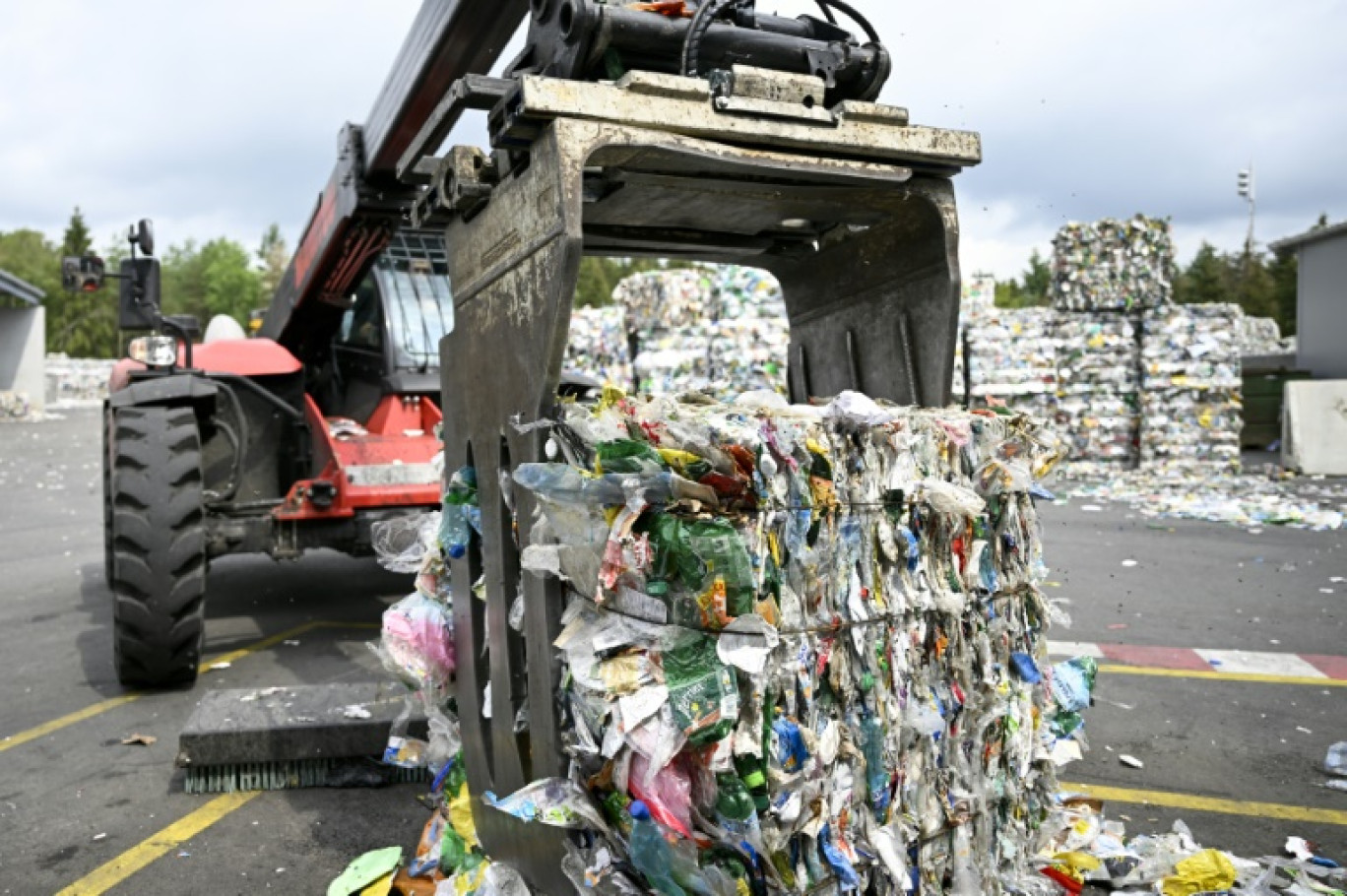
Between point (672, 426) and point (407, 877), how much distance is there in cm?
187

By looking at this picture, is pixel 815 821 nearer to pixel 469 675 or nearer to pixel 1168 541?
pixel 469 675

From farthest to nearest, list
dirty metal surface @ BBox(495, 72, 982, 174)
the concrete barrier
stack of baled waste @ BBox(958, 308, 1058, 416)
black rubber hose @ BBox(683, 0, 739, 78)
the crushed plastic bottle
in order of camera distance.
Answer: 1. stack of baled waste @ BBox(958, 308, 1058, 416)
2. the concrete barrier
3. the crushed plastic bottle
4. black rubber hose @ BBox(683, 0, 739, 78)
5. dirty metal surface @ BBox(495, 72, 982, 174)

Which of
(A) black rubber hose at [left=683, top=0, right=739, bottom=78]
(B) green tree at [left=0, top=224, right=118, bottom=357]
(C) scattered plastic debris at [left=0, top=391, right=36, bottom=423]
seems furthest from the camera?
(B) green tree at [left=0, top=224, right=118, bottom=357]

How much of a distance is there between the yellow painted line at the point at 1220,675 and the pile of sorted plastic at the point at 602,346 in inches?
458

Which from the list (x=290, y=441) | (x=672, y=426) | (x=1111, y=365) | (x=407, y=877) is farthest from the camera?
(x=1111, y=365)

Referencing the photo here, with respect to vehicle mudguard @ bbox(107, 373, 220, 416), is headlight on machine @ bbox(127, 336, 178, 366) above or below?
above

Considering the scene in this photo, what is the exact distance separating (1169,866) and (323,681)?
4267mm

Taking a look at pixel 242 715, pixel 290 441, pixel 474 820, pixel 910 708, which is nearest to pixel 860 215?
pixel 910 708

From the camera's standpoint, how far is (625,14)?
268 centimetres

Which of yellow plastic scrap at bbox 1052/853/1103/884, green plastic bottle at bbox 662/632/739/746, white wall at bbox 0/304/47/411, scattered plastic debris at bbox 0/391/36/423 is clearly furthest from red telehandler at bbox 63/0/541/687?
white wall at bbox 0/304/47/411

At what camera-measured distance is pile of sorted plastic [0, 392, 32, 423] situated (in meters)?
29.3

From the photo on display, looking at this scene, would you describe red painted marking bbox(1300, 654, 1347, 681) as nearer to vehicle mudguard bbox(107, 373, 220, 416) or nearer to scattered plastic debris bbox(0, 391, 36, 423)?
vehicle mudguard bbox(107, 373, 220, 416)

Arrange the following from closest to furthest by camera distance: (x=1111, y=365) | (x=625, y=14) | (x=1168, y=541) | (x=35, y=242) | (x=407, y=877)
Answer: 1. (x=625, y=14)
2. (x=407, y=877)
3. (x=1168, y=541)
4. (x=1111, y=365)
5. (x=35, y=242)

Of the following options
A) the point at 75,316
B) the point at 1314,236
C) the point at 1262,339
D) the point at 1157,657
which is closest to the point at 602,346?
the point at 1157,657
